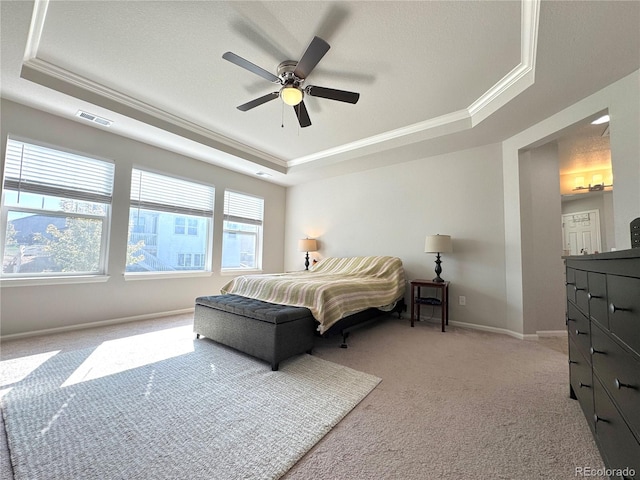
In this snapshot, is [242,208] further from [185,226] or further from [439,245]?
[439,245]

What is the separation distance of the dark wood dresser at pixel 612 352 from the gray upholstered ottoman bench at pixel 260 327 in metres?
1.86

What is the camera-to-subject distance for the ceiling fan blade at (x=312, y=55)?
183 cm

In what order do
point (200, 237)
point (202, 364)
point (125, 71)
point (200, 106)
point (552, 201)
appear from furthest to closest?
point (200, 237)
point (552, 201)
point (200, 106)
point (125, 71)
point (202, 364)

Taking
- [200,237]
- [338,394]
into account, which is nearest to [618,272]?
[338,394]

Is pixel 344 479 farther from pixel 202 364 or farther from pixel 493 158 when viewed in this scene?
pixel 493 158

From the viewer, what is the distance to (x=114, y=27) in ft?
6.65

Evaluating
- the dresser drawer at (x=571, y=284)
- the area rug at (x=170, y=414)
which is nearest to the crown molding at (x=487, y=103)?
the dresser drawer at (x=571, y=284)

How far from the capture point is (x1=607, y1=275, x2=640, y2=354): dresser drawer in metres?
0.79

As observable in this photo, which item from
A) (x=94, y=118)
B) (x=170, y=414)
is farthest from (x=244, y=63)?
(x=170, y=414)

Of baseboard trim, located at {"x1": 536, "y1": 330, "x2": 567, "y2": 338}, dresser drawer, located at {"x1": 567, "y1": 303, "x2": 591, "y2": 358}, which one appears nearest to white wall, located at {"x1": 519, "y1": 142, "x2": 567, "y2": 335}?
baseboard trim, located at {"x1": 536, "y1": 330, "x2": 567, "y2": 338}

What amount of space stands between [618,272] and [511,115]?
2.55m

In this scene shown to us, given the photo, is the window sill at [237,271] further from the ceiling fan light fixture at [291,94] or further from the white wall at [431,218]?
the ceiling fan light fixture at [291,94]

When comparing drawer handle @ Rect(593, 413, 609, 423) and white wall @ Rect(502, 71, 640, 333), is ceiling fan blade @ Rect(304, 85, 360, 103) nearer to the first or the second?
white wall @ Rect(502, 71, 640, 333)

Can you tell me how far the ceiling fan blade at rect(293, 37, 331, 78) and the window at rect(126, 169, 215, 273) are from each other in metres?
2.87
